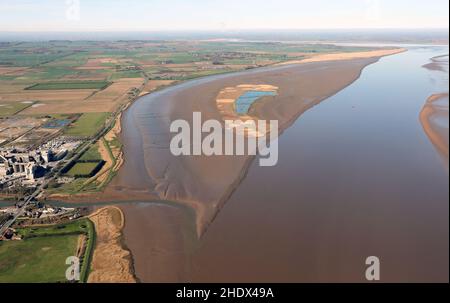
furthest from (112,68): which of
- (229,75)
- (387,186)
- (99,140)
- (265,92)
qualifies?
(387,186)

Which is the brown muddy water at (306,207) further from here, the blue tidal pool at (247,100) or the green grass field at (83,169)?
the blue tidal pool at (247,100)

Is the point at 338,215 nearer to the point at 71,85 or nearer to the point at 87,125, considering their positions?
the point at 87,125

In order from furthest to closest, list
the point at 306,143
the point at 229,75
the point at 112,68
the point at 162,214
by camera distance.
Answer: the point at 112,68
the point at 229,75
the point at 306,143
the point at 162,214

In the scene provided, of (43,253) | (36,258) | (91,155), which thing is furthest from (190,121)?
(36,258)

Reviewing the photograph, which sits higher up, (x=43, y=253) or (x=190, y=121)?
(x=190, y=121)

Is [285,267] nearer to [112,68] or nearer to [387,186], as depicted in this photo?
[387,186]

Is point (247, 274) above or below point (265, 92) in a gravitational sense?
below

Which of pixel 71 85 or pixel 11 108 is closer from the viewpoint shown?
pixel 11 108
